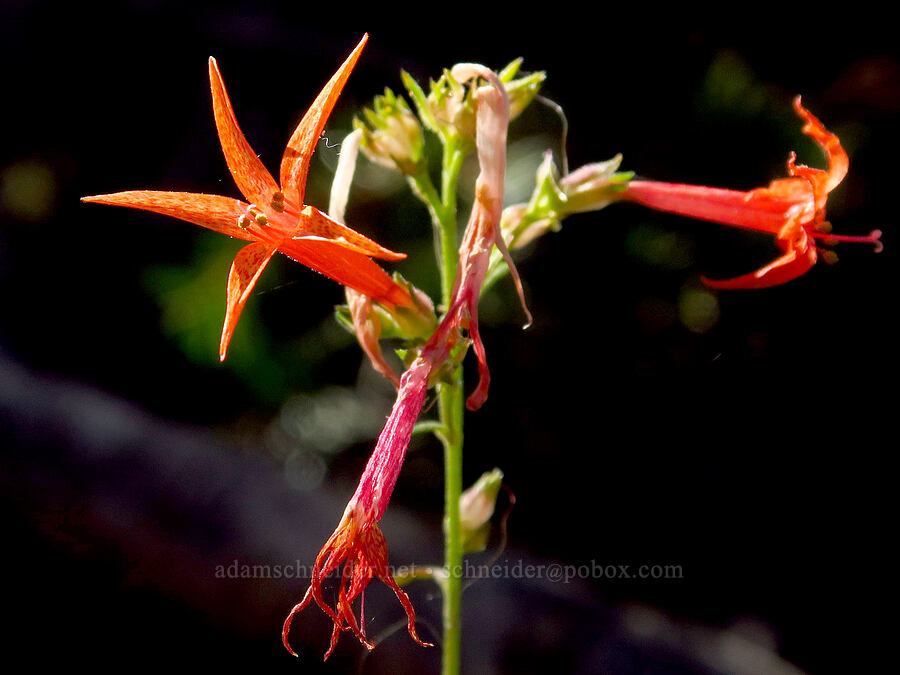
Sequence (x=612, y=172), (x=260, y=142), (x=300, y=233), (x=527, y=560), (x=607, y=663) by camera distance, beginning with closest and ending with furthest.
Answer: (x=300, y=233), (x=612, y=172), (x=607, y=663), (x=260, y=142), (x=527, y=560)

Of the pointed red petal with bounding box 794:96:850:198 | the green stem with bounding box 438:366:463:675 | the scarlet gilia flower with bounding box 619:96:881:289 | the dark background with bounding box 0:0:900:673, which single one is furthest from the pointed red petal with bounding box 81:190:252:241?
the dark background with bounding box 0:0:900:673

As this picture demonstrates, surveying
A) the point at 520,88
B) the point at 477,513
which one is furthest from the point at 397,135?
the point at 477,513

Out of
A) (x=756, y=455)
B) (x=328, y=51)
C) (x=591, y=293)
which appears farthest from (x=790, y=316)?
(x=328, y=51)

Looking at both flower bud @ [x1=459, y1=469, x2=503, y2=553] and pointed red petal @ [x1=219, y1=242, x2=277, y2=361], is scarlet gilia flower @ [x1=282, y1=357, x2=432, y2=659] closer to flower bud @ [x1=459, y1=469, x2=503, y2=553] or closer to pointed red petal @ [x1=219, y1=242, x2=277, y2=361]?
pointed red petal @ [x1=219, y1=242, x2=277, y2=361]

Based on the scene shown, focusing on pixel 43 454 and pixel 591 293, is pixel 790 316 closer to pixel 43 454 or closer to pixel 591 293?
pixel 591 293

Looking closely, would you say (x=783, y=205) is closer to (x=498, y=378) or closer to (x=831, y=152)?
(x=831, y=152)

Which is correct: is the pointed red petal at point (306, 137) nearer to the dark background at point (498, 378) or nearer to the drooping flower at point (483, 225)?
the drooping flower at point (483, 225)
